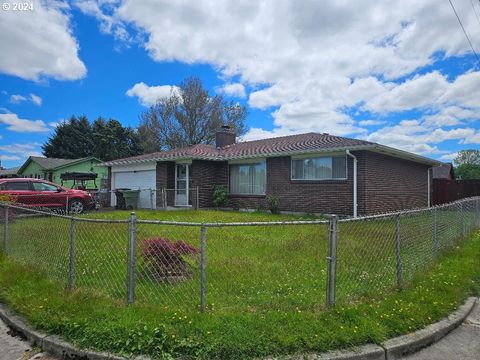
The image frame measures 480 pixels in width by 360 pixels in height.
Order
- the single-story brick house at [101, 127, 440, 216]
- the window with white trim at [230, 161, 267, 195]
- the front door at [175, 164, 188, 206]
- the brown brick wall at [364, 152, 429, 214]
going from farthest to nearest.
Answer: the front door at [175, 164, 188, 206], the window with white trim at [230, 161, 267, 195], the brown brick wall at [364, 152, 429, 214], the single-story brick house at [101, 127, 440, 216]

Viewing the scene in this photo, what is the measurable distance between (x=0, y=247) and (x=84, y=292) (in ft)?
14.5

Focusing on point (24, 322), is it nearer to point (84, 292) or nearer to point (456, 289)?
point (84, 292)

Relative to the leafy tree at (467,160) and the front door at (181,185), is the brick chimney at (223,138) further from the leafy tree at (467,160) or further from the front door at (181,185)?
the leafy tree at (467,160)

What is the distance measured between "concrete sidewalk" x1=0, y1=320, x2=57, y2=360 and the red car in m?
11.3

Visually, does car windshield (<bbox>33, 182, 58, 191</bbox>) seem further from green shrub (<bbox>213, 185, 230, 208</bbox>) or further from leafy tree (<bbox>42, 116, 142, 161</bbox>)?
leafy tree (<bbox>42, 116, 142, 161</bbox>)

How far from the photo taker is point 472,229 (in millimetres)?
11406

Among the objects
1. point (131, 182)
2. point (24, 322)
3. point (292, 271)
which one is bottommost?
point (24, 322)

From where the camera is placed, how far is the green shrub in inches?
678

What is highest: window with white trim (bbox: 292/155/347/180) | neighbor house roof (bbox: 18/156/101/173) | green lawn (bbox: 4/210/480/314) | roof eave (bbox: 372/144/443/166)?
neighbor house roof (bbox: 18/156/101/173)

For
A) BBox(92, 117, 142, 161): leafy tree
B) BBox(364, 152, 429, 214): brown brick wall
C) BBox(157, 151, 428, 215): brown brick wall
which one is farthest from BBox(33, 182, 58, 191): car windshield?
BBox(92, 117, 142, 161): leafy tree

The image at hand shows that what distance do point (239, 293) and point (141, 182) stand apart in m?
16.3

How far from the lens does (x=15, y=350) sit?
3.73 meters

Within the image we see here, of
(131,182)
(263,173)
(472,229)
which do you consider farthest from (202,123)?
(472,229)

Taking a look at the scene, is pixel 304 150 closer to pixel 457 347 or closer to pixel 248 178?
pixel 248 178
